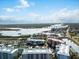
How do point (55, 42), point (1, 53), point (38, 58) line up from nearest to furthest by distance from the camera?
point (38, 58)
point (1, 53)
point (55, 42)

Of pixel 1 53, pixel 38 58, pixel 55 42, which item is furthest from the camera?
pixel 55 42

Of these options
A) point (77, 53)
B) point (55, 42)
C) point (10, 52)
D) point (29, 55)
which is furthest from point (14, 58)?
point (55, 42)

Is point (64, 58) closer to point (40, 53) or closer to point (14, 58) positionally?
point (40, 53)

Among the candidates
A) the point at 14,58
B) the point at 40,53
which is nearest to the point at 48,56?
the point at 40,53

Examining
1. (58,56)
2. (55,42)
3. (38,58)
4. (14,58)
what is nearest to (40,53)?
(38,58)

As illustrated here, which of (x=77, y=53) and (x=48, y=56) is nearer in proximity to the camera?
(x=48, y=56)

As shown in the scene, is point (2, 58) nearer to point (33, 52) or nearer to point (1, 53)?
point (1, 53)

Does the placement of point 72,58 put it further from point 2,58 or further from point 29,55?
point 2,58

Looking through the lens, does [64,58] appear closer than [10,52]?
Yes
